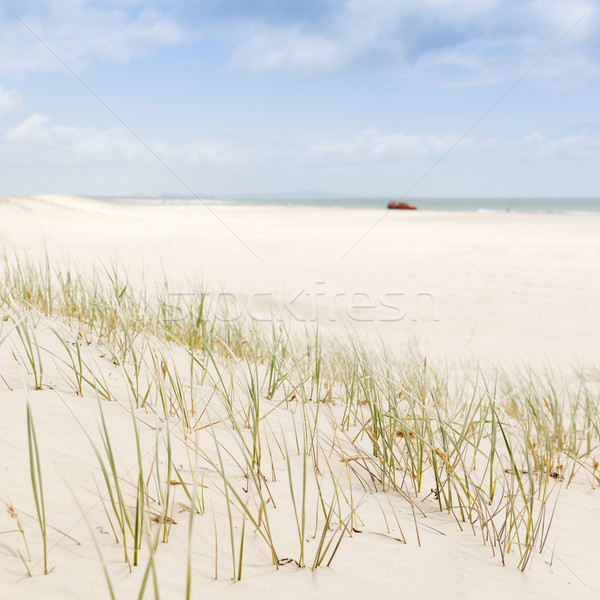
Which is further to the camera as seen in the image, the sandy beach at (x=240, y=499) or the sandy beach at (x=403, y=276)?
the sandy beach at (x=403, y=276)

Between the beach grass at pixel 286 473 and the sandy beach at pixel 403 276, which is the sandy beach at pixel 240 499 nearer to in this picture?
the beach grass at pixel 286 473

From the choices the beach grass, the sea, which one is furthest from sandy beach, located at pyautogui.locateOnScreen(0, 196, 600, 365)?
the sea

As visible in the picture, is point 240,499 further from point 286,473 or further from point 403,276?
point 403,276

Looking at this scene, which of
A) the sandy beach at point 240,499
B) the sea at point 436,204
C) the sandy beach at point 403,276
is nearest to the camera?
the sandy beach at point 240,499

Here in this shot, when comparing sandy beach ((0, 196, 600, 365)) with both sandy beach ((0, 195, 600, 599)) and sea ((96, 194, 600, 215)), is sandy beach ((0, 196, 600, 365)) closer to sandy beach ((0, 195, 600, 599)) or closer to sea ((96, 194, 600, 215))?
sandy beach ((0, 195, 600, 599))

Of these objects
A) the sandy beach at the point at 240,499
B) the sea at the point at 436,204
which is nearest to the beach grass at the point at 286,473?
the sandy beach at the point at 240,499

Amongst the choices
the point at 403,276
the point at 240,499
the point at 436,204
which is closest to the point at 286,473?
the point at 240,499

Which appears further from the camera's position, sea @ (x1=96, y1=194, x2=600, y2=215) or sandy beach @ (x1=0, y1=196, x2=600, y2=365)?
sea @ (x1=96, y1=194, x2=600, y2=215)

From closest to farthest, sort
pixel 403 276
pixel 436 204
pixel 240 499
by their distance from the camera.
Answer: pixel 240 499 < pixel 403 276 < pixel 436 204

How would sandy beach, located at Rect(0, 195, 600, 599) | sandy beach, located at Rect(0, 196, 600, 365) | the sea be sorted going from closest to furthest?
sandy beach, located at Rect(0, 195, 600, 599)
sandy beach, located at Rect(0, 196, 600, 365)
the sea

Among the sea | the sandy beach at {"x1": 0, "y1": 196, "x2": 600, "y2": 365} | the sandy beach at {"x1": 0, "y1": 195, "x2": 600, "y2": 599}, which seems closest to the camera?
the sandy beach at {"x1": 0, "y1": 195, "x2": 600, "y2": 599}

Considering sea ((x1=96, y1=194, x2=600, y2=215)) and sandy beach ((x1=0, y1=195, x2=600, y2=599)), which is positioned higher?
sea ((x1=96, y1=194, x2=600, y2=215))

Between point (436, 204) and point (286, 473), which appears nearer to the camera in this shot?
point (286, 473)

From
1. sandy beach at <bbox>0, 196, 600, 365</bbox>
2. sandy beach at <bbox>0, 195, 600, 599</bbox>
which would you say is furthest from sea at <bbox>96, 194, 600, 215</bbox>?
sandy beach at <bbox>0, 195, 600, 599</bbox>
